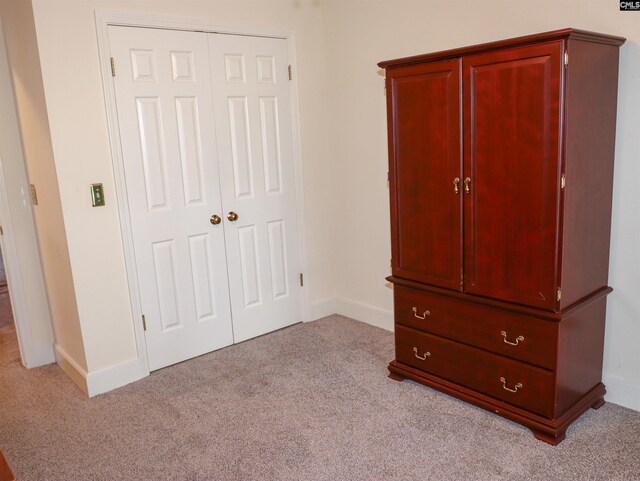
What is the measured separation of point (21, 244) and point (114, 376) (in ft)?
3.48

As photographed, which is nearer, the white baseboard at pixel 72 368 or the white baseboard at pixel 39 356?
the white baseboard at pixel 72 368

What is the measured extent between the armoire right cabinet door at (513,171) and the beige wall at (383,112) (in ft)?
A: 1.73

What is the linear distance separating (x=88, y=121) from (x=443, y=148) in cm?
188

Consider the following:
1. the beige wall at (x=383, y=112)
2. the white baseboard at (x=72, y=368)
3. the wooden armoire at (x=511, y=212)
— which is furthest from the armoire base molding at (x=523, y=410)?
the white baseboard at (x=72, y=368)

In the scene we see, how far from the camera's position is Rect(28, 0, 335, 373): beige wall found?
9.07ft

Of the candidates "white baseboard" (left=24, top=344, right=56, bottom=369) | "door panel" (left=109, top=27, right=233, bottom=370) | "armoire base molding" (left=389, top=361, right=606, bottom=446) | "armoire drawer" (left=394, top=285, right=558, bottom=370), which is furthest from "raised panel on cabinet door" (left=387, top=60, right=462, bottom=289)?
"white baseboard" (left=24, top=344, right=56, bottom=369)

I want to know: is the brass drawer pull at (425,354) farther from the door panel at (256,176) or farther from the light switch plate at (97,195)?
the light switch plate at (97,195)

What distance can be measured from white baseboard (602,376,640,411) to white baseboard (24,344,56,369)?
10.9ft

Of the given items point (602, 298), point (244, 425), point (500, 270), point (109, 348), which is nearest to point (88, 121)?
point (109, 348)

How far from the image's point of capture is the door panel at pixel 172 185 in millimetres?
3059

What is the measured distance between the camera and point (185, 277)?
338 cm

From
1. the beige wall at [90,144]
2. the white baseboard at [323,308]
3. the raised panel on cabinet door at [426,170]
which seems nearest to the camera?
the raised panel on cabinet door at [426,170]

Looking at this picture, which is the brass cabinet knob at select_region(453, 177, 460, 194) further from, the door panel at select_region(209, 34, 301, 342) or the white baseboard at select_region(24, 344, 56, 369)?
the white baseboard at select_region(24, 344, 56, 369)

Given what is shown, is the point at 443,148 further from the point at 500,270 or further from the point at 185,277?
the point at 185,277
